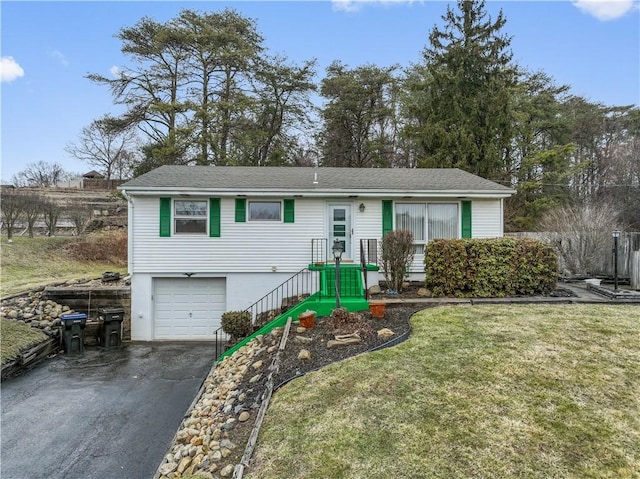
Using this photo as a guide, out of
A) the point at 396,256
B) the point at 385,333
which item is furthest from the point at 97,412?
the point at 396,256

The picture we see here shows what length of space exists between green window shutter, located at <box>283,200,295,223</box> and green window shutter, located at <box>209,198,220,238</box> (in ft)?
6.22

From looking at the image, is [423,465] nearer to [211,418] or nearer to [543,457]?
[543,457]

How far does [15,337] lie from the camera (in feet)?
26.3

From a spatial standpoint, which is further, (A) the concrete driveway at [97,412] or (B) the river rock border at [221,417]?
(A) the concrete driveway at [97,412]

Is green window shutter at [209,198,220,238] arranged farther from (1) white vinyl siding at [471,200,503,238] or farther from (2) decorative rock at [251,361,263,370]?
(1) white vinyl siding at [471,200,503,238]

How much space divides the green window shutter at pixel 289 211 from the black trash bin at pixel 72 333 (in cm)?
596

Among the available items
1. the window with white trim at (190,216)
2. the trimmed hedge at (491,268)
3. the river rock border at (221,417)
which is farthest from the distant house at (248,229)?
the river rock border at (221,417)

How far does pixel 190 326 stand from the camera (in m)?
10.0

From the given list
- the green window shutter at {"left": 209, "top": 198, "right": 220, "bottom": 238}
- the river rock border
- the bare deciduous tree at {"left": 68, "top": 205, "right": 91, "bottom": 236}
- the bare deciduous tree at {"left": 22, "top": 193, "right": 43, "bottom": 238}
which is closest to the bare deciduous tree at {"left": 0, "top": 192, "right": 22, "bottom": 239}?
the bare deciduous tree at {"left": 22, "top": 193, "right": 43, "bottom": 238}

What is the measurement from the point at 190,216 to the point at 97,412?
17.7 ft

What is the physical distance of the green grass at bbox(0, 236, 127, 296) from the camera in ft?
41.1

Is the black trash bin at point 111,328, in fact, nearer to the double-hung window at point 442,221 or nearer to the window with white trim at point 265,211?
the window with white trim at point 265,211

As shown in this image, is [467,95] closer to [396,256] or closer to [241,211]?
[396,256]

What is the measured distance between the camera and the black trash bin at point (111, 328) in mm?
9352
